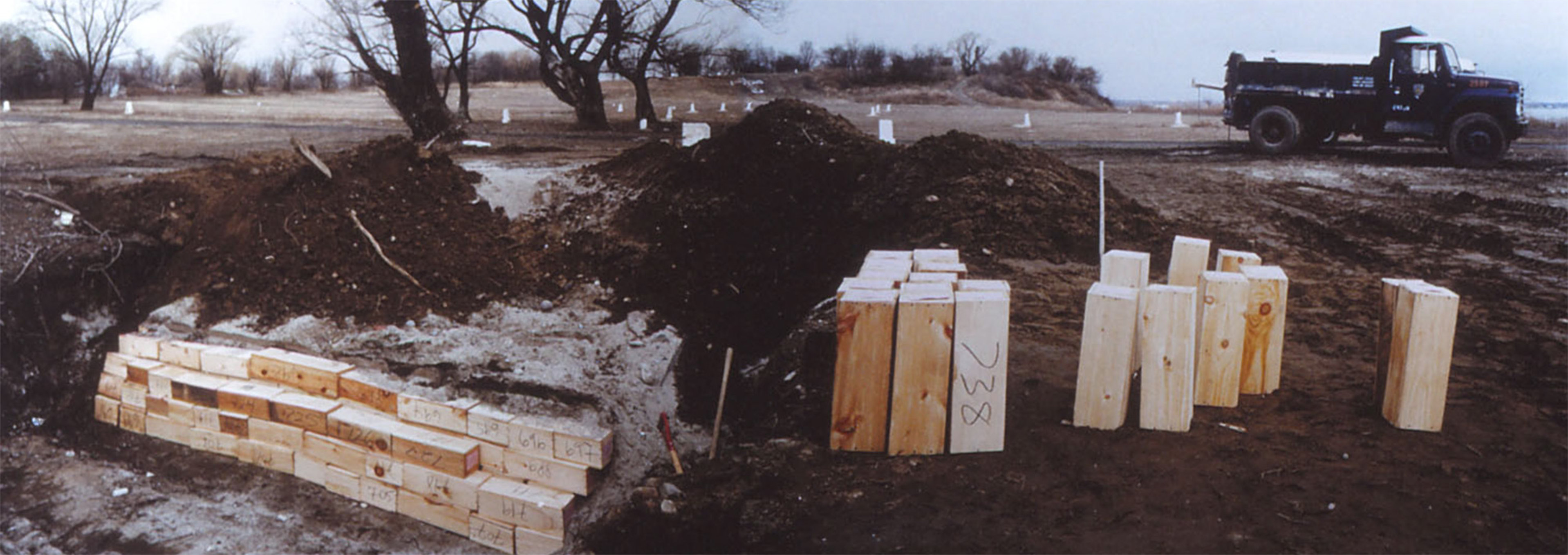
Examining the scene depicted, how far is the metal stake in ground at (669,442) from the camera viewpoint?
412cm

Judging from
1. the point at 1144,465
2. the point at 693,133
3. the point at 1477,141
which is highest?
the point at 1477,141

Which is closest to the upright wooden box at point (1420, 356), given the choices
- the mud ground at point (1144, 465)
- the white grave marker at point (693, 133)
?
the mud ground at point (1144, 465)

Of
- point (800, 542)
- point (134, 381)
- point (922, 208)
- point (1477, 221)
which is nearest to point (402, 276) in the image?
point (134, 381)

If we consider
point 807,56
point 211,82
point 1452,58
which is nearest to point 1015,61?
point 807,56

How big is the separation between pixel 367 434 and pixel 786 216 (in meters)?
3.29

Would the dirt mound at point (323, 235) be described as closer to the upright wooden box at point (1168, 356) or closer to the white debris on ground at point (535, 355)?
the white debris on ground at point (535, 355)

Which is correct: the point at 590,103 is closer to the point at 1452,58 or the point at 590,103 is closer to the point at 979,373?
the point at 1452,58

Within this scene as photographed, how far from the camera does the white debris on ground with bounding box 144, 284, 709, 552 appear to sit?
16.0 feet

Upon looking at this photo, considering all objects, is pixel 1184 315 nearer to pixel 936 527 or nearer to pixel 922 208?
pixel 936 527

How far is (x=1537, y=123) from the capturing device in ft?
41.0

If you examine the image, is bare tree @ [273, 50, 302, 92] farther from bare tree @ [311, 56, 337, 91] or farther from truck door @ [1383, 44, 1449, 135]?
truck door @ [1383, 44, 1449, 135]

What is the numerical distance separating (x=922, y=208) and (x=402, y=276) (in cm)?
360

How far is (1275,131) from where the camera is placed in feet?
34.3

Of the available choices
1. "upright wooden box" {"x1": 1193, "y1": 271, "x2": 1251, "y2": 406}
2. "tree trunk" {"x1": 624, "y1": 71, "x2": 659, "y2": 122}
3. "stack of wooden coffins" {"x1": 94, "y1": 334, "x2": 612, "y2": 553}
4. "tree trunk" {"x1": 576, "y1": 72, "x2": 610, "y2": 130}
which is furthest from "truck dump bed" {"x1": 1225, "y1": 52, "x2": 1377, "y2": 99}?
"stack of wooden coffins" {"x1": 94, "y1": 334, "x2": 612, "y2": 553}
